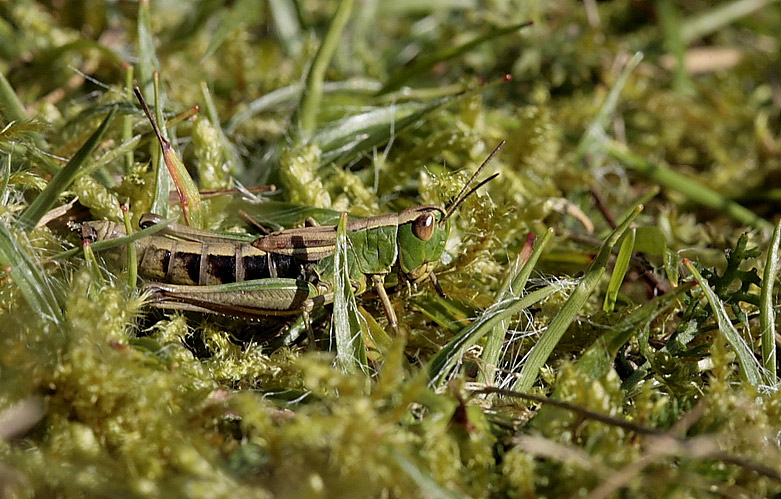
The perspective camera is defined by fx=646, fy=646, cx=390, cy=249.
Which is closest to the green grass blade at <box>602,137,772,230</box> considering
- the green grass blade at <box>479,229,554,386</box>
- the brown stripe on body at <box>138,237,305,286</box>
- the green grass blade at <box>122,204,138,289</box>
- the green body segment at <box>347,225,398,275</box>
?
the green grass blade at <box>479,229,554,386</box>

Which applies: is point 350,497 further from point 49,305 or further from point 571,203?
point 571,203

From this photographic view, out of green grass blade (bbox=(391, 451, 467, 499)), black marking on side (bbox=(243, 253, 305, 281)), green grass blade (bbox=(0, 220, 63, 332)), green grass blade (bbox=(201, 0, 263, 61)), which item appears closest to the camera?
green grass blade (bbox=(391, 451, 467, 499))

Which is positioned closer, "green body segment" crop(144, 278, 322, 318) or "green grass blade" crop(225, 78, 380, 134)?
"green body segment" crop(144, 278, 322, 318)

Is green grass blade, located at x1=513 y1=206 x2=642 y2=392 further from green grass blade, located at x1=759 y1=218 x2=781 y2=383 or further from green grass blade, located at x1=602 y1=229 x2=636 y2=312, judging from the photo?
green grass blade, located at x1=759 y1=218 x2=781 y2=383

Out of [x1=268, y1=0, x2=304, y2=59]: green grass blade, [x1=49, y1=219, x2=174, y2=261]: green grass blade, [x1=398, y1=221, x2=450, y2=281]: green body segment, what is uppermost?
[x1=268, y1=0, x2=304, y2=59]: green grass blade

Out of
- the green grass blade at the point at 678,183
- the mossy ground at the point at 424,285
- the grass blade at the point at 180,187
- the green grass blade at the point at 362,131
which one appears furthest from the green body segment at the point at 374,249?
the green grass blade at the point at 678,183

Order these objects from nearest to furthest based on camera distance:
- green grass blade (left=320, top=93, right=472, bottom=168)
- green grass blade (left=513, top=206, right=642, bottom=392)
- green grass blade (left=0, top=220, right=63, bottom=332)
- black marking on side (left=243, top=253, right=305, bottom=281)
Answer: green grass blade (left=0, top=220, right=63, bottom=332) → green grass blade (left=513, top=206, right=642, bottom=392) → black marking on side (left=243, top=253, right=305, bottom=281) → green grass blade (left=320, top=93, right=472, bottom=168)

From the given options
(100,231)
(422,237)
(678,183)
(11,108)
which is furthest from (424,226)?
(678,183)

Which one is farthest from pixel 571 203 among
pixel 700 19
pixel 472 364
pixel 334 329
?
pixel 700 19
